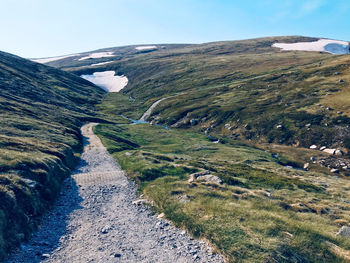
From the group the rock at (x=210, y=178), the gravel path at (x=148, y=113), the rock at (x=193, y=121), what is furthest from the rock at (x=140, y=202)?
the gravel path at (x=148, y=113)

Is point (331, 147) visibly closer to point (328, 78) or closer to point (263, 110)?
point (263, 110)

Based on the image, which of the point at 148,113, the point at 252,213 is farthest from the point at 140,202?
the point at 148,113

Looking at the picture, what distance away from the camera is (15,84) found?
350ft

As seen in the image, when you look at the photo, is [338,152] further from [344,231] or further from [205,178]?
[344,231]

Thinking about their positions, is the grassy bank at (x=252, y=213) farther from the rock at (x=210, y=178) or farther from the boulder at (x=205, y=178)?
the rock at (x=210, y=178)

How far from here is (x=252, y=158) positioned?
199 ft

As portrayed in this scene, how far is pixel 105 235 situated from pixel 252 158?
48542 millimetres

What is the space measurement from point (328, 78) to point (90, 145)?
118704 mm

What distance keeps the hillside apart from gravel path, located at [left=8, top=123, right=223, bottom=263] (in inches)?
68.0

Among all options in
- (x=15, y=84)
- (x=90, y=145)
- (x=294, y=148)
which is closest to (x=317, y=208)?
(x=90, y=145)

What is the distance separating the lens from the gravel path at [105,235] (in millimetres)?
15835

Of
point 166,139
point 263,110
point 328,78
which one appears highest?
point 328,78

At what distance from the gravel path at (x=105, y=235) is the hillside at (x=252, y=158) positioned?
1.73 m

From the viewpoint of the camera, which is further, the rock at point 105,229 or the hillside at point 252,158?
the rock at point 105,229
